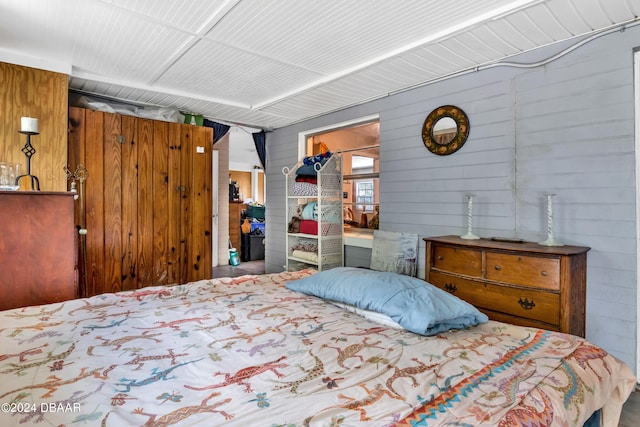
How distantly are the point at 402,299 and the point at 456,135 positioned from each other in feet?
6.55

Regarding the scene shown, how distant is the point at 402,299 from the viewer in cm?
154

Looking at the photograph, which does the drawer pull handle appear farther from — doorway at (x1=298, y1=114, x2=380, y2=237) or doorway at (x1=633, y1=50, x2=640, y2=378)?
doorway at (x1=298, y1=114, x2=380, y2=237)

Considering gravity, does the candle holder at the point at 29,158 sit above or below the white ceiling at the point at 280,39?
below

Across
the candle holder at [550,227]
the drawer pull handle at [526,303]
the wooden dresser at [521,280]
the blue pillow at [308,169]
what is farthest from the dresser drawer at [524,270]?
the blue pillow at [308,169]

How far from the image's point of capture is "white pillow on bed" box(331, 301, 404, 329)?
1.52 m

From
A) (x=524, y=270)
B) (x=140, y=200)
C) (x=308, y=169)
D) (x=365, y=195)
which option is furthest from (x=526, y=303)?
(x=140, y=200)

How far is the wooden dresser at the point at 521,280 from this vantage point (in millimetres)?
2012

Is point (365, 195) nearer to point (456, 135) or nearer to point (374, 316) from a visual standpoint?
point (456, 135)

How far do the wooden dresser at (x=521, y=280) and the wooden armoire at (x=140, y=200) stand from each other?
110 inches

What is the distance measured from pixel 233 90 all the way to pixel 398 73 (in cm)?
172

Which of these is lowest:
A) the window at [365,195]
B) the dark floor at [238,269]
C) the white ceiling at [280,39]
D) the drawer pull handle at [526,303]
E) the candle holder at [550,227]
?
the dark floor at [238,269]

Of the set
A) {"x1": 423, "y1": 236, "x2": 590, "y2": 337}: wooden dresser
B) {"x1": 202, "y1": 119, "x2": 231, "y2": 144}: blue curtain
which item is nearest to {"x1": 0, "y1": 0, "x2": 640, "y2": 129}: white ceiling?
{"x1": 202, "y1": 119, "x2": 231, "y2": 144}: blue curtain

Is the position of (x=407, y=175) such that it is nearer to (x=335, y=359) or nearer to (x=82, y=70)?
(x=335, y=359)

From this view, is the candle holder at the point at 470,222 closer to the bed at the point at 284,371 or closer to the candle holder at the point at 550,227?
the candle holder at the point at 550,227
